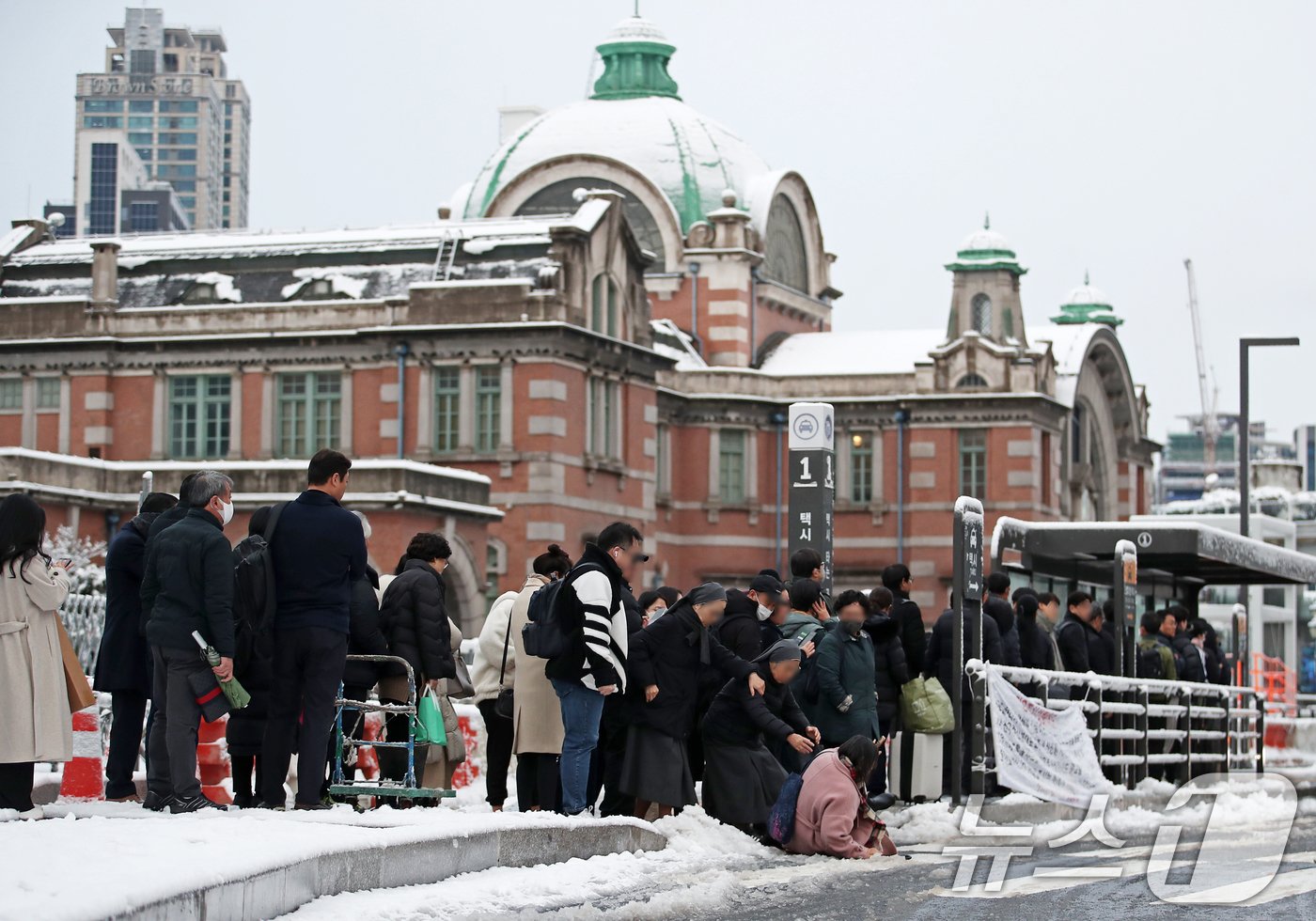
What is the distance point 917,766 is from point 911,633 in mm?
992

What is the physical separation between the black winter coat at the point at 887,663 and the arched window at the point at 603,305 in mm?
28044

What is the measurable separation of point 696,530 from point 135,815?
44.2 m

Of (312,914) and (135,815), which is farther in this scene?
(135,815)

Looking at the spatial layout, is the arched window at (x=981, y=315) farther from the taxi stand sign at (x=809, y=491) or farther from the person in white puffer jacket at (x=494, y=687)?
the person in white puffer jacket at (x=494, y=687)

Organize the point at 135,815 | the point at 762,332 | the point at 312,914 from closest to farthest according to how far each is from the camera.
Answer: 1. the point at 312,914
2. the point at 135,815
3. the point at 762,332

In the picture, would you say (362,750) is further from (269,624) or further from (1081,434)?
(1081,434)

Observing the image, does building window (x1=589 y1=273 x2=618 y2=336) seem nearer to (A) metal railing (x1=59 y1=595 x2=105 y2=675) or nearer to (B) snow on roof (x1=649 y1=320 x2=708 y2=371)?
(B) snow on roof (x1=649 y1=320 x2=708 y2=371)

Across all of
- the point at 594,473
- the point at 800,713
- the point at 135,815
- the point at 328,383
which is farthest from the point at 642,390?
the point at 135,815

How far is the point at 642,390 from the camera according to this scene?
161ft

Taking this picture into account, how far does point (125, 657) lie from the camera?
13.8m

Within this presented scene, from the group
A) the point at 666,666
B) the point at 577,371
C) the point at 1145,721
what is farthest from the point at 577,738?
the point at 577,371

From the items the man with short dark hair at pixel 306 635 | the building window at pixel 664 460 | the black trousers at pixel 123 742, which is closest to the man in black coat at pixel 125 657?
the black trousers at pixel 123 742

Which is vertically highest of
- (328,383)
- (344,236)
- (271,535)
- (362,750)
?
(344,236)

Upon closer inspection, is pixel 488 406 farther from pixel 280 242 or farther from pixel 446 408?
pixel 280 242
